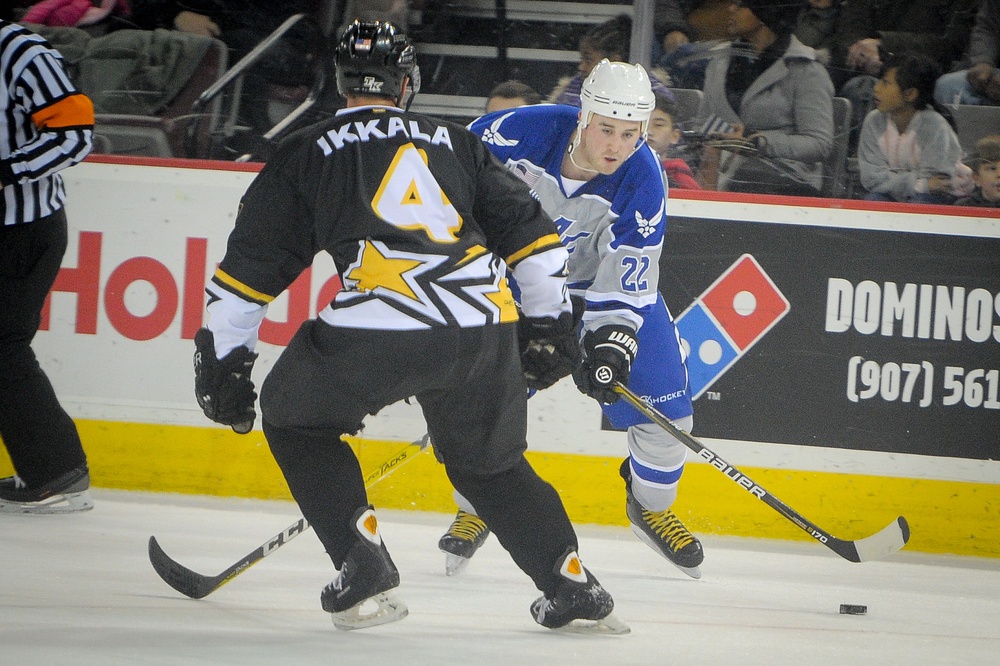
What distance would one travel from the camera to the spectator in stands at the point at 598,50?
3.67m

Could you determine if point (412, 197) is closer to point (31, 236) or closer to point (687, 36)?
point (31, 236)

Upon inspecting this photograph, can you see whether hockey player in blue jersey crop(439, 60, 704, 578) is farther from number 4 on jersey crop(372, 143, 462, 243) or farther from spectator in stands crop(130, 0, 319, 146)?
spectator in stands crop(130, 0, 319, 146)

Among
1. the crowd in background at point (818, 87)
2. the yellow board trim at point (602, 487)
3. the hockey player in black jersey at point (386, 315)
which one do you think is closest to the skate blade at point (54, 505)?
the yellow board trim at point (602, 487)

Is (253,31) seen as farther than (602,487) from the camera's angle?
Yes

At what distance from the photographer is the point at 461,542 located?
9.25 feet

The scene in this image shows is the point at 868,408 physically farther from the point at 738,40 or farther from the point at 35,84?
the point at 35,84

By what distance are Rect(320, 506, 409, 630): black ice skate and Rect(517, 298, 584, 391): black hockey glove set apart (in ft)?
1.27

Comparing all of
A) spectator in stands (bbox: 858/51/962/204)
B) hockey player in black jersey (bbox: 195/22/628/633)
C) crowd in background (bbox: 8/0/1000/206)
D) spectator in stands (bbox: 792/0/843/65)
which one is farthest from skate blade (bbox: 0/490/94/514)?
spectator in stands (bbox: 792/0/843/65)

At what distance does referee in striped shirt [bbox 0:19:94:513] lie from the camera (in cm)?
286

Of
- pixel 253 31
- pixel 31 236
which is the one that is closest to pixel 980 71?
pixel 253 31

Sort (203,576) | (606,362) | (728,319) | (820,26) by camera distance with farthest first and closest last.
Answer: (820,26)
(728,319)
(606,362)
(203,576)

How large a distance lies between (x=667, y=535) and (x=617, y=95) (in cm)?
110

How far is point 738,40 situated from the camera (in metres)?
3.65

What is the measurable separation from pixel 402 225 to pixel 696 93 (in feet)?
6.74
